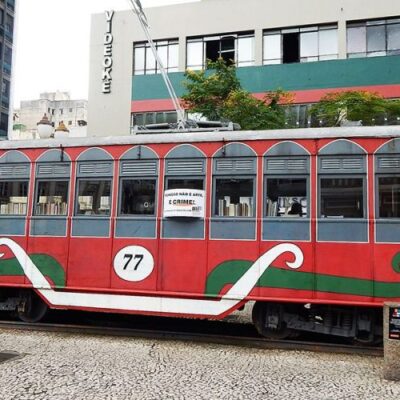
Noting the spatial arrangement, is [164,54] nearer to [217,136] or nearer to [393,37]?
[393,37]

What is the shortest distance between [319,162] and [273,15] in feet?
63.6

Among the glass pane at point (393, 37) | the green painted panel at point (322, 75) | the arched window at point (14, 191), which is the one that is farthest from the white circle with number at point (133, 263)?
the glass pane at point (393, 37)

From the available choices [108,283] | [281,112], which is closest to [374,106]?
[281,112]

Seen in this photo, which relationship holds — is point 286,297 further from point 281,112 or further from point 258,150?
point 281,112

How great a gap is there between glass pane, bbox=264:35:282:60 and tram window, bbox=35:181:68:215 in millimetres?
18599

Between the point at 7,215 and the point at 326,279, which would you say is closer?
the point at 326,279

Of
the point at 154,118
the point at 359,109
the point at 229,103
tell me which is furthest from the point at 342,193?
the point at 154,118

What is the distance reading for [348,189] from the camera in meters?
7.09

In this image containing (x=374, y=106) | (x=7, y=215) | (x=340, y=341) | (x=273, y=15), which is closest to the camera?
(x=340, y=341)

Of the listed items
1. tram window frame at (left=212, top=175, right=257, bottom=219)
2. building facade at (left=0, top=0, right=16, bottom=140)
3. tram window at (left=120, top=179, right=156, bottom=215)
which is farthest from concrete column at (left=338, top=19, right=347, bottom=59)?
building facade at (left=0, top=0, right=16, bottom=140)

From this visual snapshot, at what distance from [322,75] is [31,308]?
18.6m

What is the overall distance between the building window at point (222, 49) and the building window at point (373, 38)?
4709 mm

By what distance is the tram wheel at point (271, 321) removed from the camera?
7379 mm

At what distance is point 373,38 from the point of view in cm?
2320
